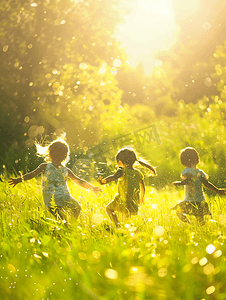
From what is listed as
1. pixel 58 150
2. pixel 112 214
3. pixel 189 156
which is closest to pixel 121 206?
pixel 112 214

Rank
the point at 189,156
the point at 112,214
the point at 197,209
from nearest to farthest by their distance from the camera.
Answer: the point at 112,214 < the point at 197,209 < the point at 189,156

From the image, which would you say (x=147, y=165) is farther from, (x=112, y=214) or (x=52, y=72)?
(x=52, y=72)

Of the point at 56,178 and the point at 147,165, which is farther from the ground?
the point at 56,178

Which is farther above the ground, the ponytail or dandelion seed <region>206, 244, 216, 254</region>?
the ponytail

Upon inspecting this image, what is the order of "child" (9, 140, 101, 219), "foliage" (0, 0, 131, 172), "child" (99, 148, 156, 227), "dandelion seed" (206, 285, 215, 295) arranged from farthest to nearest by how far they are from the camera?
"foliage" (0, 0, 131, 172) < "child" (99, 148, 156, 227) < "child" (9, 140, 101, 219) < "dandelion seed" (206, 285, 215, 295)

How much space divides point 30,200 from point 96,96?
961cm

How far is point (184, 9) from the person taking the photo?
22703mm

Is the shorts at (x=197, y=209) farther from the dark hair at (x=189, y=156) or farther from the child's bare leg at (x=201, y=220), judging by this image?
the dark hair at (x=189, y=156)

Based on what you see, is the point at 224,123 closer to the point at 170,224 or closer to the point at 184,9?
the point at 170,224

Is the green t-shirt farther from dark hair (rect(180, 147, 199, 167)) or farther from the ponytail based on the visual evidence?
dark hair (rect(180, 147, 199, 167))

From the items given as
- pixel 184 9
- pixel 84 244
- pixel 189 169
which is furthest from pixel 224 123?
pixel 184 9

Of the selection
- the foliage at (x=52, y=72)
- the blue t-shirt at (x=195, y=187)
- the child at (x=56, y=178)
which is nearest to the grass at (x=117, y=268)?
the child at (x=56, y=178)

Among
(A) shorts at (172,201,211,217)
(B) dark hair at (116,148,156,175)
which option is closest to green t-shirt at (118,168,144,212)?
(B) dark hair at (116,148,156,175)

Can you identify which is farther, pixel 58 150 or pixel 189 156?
pixel 189 156
